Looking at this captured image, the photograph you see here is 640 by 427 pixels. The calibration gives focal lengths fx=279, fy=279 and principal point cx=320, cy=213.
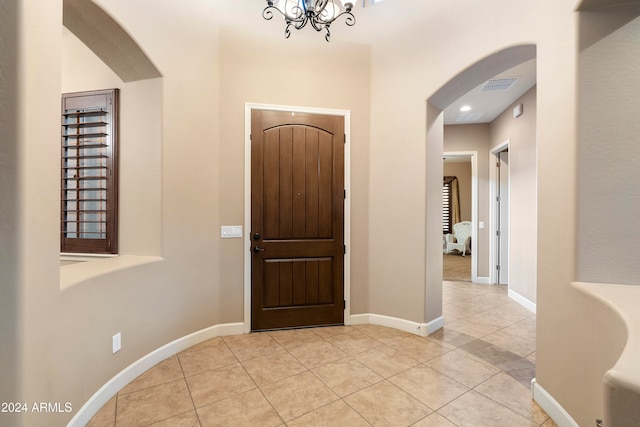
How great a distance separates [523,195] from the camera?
4070 millimetres

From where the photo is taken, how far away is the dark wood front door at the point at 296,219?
2.92 m

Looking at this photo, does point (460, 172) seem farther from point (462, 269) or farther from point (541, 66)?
point (541, 66)

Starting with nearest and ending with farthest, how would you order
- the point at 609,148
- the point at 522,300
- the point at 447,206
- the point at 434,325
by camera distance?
the point at 609,148, the point at 434,325, the point at 522,300, the point at 447,206

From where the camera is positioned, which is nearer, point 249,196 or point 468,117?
point 249,196

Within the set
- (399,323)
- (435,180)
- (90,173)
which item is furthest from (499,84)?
(90,173)

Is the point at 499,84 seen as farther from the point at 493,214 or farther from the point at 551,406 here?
the point at 551,406

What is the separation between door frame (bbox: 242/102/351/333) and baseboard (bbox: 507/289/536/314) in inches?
99.2

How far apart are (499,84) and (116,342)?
4814 mm

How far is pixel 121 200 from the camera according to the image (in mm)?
2445

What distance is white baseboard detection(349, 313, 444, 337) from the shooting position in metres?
2.87

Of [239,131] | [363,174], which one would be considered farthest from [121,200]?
[363,174]

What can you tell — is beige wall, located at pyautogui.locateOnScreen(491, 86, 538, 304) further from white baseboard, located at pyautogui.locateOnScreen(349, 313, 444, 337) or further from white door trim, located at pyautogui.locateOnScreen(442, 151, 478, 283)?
white baseboard, located at pyautogui.locateOnScreen(349, 313, 444, 337)

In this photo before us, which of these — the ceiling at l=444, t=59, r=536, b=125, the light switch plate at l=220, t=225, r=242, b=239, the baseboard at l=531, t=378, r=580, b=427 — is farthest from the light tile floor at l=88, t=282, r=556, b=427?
the ceiling at l=444, t=59, r=536, b=125

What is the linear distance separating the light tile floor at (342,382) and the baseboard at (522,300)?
89 cm
